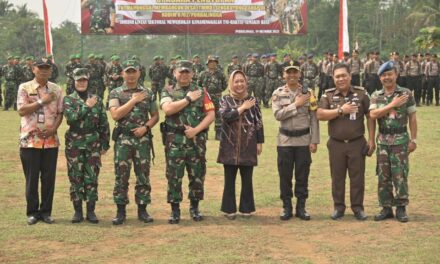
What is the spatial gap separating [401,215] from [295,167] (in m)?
1.19

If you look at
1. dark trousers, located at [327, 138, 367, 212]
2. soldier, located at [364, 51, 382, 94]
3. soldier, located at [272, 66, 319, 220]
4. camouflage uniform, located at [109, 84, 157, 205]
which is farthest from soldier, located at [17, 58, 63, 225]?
soldier, located at [364, 51, 382, 94]

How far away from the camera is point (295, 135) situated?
7.18 m

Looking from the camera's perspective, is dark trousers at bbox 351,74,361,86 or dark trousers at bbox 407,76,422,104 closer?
dark trousers at bbox 407,76,422,104

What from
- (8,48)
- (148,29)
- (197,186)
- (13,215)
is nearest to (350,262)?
(197,186)

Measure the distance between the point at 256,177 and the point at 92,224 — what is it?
332 cm

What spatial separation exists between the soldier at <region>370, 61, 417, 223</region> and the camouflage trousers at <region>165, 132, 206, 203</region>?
5.98 ft

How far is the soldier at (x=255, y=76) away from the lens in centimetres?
2208

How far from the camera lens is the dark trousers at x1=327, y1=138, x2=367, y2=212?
717cm

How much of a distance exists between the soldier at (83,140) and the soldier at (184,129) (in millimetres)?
681

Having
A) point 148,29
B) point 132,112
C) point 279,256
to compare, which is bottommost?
point 279,256

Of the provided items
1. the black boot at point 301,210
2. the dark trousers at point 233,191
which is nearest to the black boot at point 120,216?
the dark trousers at point 233,191

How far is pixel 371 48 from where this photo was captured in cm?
5003

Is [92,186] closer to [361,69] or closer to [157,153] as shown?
[157,153]

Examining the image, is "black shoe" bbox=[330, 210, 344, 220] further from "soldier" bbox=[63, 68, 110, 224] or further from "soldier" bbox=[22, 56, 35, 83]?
A: "soldier" bbox=[22, 56, 35, 83]
